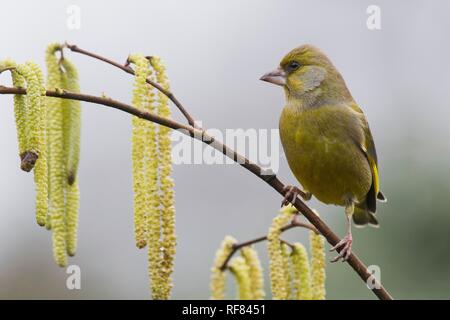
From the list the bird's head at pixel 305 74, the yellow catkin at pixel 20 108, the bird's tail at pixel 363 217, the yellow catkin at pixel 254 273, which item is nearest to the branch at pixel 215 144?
the yellow catkin at pixel 20 108

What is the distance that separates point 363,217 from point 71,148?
2.44m

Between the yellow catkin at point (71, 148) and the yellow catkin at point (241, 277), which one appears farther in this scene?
the yellow catkin at point (71, 148)

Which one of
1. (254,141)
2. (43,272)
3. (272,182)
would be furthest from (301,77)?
(43,272)

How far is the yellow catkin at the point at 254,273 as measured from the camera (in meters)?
1.96

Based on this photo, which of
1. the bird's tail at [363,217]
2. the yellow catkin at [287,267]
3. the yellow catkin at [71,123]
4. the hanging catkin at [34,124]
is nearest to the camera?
the hanging catkin at [34,124]

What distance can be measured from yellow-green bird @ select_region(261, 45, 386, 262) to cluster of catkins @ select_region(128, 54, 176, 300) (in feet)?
5.23

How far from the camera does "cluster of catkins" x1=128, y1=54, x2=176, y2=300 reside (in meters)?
1.91

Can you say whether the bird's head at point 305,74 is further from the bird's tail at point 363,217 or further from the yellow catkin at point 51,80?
the yellow catkin at point 51,80

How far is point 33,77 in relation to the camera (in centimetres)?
186

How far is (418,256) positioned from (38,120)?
138 inches

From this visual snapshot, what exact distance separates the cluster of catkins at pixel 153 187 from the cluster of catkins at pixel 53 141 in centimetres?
20

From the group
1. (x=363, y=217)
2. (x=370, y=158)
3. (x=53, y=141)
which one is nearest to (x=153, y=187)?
(x=53, y=141)

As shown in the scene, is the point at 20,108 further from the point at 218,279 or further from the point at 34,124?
the point at 218,279
